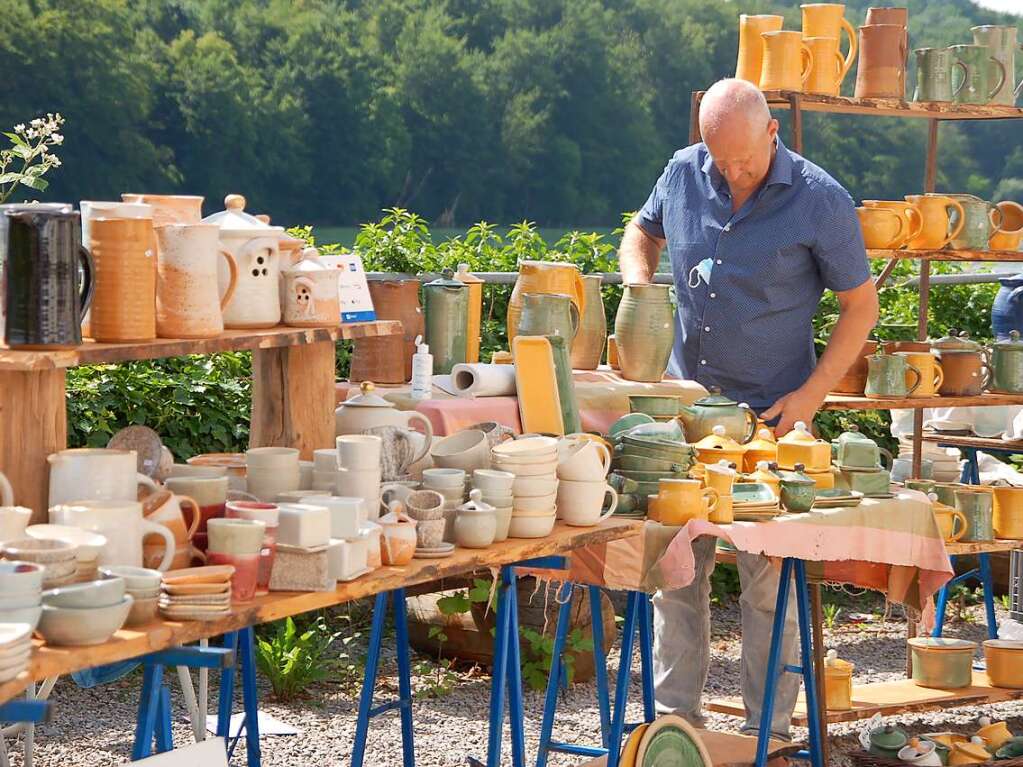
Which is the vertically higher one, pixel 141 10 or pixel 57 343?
pixel 141 10

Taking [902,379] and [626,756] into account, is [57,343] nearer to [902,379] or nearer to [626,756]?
[626,756]

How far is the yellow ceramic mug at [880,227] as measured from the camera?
443 centimetres

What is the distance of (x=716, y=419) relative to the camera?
11.9 feet

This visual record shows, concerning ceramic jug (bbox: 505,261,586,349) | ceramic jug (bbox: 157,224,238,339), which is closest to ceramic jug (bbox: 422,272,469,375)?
A: ceramic jug (bbox: 505,261,586,349)

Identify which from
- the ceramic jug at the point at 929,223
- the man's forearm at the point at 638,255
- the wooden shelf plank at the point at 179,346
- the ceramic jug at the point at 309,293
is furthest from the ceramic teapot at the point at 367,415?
the ceramic jug at the point at 929,223

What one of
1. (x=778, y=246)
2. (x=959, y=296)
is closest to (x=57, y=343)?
(x=778, y=246)

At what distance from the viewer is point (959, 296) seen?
7.37 m

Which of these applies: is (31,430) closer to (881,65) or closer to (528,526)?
(528,526)

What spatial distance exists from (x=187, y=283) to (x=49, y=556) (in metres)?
0.59

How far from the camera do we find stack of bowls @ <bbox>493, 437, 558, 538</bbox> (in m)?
2.90

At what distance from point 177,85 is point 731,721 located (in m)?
25.7

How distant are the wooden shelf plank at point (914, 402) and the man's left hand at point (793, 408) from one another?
29 cm

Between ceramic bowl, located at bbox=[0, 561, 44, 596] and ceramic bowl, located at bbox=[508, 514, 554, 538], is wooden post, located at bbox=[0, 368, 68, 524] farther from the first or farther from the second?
ceramic bowl, located at bbox=[508, 514, 554, 538]

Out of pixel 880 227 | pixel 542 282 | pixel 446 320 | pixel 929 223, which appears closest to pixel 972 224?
pixel 929 223
